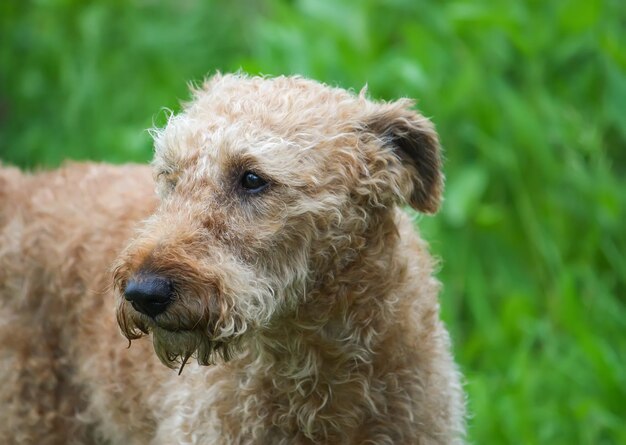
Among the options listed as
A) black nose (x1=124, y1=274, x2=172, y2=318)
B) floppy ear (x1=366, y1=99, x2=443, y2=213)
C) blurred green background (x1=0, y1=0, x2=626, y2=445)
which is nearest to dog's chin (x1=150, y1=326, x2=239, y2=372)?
black nose (x1=124, y1=274, x2=172, y2=318)

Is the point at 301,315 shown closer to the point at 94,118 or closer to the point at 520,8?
the point at 520,8

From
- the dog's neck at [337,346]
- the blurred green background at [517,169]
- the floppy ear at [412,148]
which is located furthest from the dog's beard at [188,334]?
the blurred green background at [517,169]

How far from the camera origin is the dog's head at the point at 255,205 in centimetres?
332

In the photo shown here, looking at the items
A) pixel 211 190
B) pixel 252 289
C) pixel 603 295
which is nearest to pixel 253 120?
pixel 211 190

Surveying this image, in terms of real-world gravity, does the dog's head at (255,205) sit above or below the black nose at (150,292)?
above

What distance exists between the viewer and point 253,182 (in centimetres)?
353

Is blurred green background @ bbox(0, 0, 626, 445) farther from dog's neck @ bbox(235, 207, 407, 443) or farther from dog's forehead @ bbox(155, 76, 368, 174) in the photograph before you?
dog's forehead @ bbox(155, 76, 368, 174)

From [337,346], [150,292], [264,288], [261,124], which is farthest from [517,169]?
[150,292]

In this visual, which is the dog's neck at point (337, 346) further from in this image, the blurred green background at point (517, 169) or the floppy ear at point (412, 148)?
the blurred green background at point (517, 169)

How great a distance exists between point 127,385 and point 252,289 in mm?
1181

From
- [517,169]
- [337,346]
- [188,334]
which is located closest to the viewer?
[188,334]

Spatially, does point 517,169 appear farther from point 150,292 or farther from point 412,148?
point 150,292

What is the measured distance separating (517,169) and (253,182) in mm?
3068

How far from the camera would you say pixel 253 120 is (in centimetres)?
357
